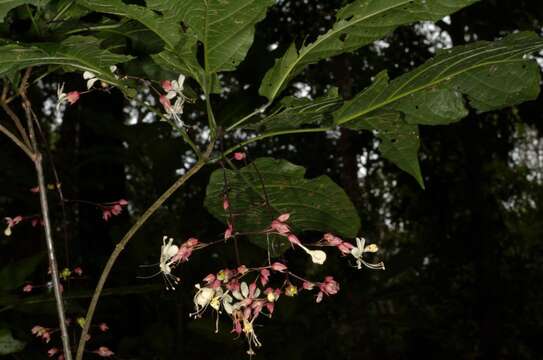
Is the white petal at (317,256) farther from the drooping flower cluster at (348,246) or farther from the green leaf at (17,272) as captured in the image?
the green leaf at (17,272)

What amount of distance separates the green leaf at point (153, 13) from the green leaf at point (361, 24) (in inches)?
4.7

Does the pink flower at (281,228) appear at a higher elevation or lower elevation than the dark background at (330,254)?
higher

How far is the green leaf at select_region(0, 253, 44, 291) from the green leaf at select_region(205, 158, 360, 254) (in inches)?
20.9

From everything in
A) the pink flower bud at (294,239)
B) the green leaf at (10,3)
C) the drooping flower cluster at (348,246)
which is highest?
the green leaf at (10,3)

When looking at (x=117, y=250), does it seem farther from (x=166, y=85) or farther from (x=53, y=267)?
(x=166, y=85)

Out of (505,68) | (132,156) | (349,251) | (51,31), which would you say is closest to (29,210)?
(132,156)

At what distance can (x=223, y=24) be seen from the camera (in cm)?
58

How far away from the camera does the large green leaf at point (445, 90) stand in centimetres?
61

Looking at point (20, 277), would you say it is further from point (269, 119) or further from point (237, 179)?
point (269, 119)

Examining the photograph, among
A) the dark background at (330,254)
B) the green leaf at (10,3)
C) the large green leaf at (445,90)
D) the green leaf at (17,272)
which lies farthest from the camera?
the dark background at (330,254)

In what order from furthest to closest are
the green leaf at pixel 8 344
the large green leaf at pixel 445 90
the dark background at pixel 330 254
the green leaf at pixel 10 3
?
the dark background at pixel 330 254
the green leaf at pixel 8 344
the large green leaf at pixel 445 90
the green leaf at pixel 10 3

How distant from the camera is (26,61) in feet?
1.83

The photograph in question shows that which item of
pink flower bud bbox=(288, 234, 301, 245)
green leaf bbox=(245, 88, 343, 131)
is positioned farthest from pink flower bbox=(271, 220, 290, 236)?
green leaf bbox=(245, 88, 343, 131)

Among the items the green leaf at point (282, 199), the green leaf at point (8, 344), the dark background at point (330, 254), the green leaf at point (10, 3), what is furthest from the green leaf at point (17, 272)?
the green leaf at point (10, 3)
